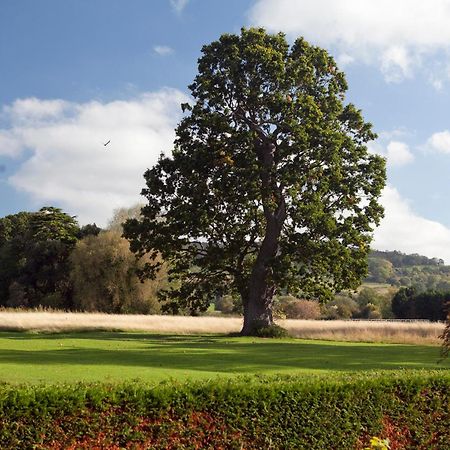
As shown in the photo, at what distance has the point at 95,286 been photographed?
53.9 m

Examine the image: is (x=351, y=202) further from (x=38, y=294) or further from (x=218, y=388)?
(x=38, y=294)

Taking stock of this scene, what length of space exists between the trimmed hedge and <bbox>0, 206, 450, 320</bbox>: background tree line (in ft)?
76.7

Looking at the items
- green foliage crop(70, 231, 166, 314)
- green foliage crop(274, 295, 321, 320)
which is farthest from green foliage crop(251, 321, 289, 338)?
green foliage crop(274, 295, 321, 320)

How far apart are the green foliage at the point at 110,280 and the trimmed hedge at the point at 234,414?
138ft

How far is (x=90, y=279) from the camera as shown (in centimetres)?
5391

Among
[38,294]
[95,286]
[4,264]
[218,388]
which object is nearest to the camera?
[218,388]

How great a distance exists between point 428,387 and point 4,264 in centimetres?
6131

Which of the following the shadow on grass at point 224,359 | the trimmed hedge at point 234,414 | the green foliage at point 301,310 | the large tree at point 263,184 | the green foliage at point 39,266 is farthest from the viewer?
the green foliage at point 301,310

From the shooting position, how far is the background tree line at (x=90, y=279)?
53625 mm

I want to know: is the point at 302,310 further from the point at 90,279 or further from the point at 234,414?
the point at 234,414

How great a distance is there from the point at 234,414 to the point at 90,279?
4473 cm

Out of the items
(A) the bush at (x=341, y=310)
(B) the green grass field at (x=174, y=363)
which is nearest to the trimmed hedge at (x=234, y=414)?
(B) the green grass field at (x=174, y=363)

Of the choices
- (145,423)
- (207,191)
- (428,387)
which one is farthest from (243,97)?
(145,423)

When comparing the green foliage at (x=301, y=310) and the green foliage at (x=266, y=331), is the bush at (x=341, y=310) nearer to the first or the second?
the green foliage at (x=301, y=310)
